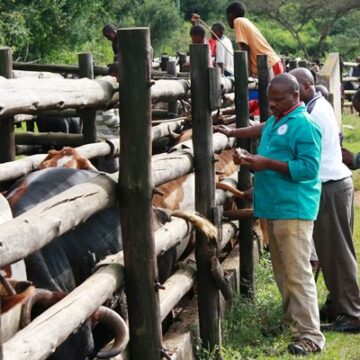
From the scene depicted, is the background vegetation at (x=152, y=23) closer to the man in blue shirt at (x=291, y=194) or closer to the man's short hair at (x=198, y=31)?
the man's short hair at (x=198, y=31)

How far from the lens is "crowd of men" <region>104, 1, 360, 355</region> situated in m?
6.52

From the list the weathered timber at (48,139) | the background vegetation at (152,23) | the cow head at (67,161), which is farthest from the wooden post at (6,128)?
the background vegetation at (152,23)

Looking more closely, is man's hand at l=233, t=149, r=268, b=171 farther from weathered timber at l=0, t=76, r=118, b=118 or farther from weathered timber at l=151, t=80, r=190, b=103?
weathered timber at l=0, t=76, r=118, b=118

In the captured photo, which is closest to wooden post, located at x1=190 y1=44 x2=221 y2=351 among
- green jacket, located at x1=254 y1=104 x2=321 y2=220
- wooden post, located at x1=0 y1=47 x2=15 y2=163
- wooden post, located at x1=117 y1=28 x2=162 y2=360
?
green jacket, located at x1=254 y1=104 x2=321 y2=220

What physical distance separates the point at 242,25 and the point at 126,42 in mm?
Result: 6157

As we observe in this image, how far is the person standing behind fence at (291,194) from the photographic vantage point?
6.49 m

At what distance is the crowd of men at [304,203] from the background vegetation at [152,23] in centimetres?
1678

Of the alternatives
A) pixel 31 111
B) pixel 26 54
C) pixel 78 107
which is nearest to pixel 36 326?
pixel 31 111

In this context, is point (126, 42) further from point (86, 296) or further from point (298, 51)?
point (298, 51)

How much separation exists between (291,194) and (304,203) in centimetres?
11

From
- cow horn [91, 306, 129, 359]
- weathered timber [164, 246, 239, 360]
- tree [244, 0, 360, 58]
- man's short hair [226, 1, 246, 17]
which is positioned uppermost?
man's short hair [226, 1, 246, 17]

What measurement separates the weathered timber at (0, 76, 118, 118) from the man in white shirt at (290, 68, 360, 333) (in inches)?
94.5

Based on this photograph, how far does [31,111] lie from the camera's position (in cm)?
421

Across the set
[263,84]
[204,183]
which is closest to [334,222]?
[204,183]
